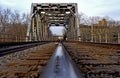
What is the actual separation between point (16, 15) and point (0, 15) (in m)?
7.03

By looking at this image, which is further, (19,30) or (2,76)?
(19,30)

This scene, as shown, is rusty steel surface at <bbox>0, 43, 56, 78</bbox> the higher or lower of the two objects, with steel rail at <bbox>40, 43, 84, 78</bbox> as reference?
higher

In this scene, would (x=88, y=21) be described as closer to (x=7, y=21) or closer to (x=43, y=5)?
A: (x=7, y=21)

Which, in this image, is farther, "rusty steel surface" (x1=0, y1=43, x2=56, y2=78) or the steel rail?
the steel rail

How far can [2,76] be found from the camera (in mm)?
2549

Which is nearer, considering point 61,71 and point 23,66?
point 23,66

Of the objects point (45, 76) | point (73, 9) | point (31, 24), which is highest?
point (73, 9)

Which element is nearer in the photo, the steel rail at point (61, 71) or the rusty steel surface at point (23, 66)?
the rusty steel surface at point (23, 66)

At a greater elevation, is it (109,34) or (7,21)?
(7,21)

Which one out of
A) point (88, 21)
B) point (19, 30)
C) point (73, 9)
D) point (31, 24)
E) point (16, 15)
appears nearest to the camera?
point (31, 24)

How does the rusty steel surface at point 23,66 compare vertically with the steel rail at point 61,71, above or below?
above

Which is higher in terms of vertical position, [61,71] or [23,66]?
[23,66]

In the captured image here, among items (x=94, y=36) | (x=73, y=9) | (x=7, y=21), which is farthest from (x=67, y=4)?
(x=7, y=21)

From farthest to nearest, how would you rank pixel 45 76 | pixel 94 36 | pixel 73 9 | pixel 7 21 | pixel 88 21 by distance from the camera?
1. pixel 88 21
2. pixel 7 21
3. pixel 73 9
4. pixel 94 36
5. pixel 45 76
